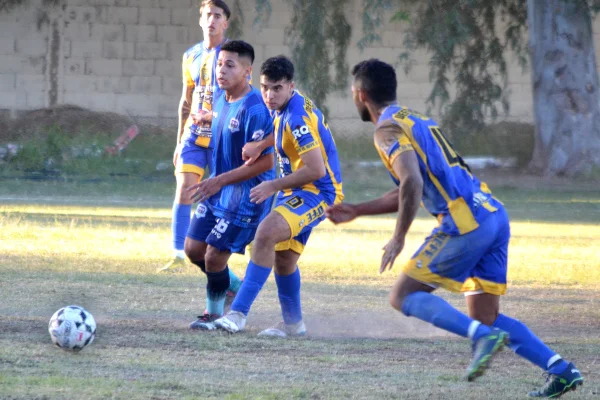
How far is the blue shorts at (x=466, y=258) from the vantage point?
15.3 feet

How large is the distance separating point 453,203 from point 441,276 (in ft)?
1.21

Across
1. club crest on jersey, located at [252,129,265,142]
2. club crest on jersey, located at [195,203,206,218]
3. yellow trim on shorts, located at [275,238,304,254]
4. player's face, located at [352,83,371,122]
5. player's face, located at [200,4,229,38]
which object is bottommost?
yellow trim on shorts, located at [275,238,304,254]

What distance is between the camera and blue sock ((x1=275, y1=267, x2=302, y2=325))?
6.29m

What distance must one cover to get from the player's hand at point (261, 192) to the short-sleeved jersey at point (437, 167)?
1.34 meters

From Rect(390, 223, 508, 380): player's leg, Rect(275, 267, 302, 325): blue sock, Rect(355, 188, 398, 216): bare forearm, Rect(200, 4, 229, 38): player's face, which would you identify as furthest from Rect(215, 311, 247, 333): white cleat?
Rect(200, 4, 229, 38): player's face

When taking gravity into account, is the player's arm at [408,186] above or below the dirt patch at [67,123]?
above

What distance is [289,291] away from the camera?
249 inches

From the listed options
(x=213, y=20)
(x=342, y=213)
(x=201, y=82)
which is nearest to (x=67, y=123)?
(x=201, y=82)

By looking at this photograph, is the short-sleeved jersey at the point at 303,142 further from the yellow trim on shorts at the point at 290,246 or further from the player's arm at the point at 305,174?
the yellow trim on shorts at the point at 290,246

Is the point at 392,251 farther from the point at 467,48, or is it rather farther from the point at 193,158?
the point at 467,48

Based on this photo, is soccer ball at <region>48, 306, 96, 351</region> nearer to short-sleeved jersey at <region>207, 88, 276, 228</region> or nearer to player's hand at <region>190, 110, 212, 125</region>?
short-sleeved jersey at <region>207, 88, 276, 228</region>

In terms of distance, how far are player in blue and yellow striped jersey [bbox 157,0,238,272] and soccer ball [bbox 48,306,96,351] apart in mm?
2433

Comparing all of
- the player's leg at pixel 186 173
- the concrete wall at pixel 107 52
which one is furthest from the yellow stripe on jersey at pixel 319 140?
the concrete wall at pixel 107 52

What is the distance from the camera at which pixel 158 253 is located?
976 centimetres
